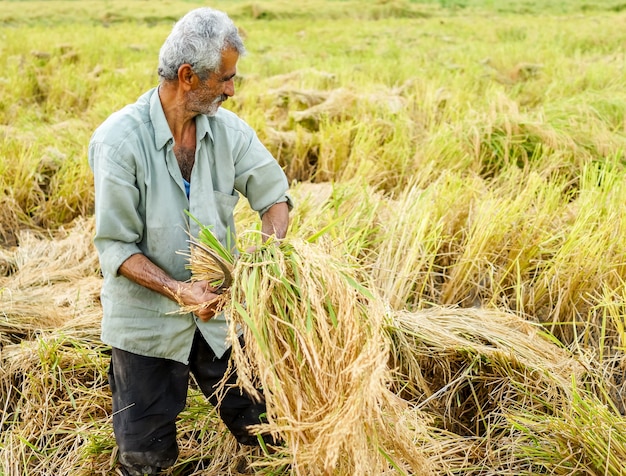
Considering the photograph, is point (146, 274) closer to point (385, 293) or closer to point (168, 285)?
point (168, 285)

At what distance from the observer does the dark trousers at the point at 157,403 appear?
5.66 feet

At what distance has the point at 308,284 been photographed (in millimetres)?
1314

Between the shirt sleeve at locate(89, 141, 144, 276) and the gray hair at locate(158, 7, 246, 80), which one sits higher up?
the gray hair at locate(158, 7, 246, 80)

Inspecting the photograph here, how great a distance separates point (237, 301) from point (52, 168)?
2.80 metres

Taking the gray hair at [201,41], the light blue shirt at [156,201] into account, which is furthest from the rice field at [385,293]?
the gray hair at [201,41]

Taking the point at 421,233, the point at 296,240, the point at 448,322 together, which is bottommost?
the point at 448,322

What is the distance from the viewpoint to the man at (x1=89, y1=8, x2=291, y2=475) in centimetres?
155

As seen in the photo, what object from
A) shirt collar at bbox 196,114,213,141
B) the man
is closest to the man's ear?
the man

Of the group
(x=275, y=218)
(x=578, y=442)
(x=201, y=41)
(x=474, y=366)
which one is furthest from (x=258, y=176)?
(x=578, y=442)

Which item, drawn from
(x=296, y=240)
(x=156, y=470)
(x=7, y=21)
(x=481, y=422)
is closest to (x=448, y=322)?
(x=481, y=422)

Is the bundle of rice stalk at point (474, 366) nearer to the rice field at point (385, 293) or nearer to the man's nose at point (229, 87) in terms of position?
the rice field at point (385, 293)

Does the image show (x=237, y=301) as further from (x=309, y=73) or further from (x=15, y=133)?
(x=309, y=73)

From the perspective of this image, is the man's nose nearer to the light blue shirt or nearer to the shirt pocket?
the light blue shirt

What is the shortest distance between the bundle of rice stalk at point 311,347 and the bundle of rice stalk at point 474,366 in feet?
2.11
